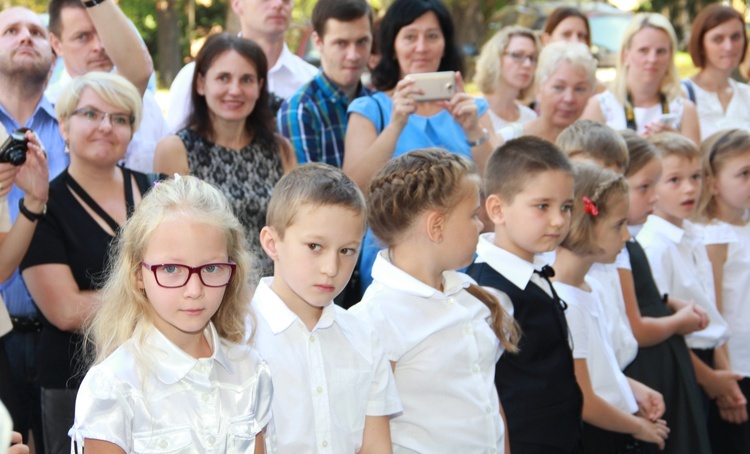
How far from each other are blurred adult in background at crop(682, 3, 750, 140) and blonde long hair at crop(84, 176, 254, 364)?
4.47m

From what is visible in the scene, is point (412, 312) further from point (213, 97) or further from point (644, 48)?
point (644, 48)

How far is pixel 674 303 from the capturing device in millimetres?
4645

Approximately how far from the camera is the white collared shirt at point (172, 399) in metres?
2.40

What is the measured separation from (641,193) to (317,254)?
2289mm

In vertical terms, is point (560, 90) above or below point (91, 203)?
above

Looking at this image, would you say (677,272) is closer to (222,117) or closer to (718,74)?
(718,74)

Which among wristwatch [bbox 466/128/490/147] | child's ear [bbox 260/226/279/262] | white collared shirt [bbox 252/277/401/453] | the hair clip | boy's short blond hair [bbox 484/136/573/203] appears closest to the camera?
white collared shirt [bbox 252/277/401/453]

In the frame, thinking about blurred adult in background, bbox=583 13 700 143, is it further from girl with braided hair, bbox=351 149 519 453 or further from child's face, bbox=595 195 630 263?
girl with braided hair, bbox=351 149 519 453

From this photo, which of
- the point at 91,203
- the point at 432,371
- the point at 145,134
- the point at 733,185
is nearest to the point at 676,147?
the point at 733,185

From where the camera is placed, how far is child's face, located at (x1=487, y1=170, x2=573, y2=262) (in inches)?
141

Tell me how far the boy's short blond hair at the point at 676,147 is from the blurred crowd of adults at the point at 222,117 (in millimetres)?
511

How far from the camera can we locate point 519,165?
3.67 meters

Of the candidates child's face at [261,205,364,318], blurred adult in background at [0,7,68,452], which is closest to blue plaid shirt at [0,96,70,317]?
blurred adult in background at [0,7,68,452]

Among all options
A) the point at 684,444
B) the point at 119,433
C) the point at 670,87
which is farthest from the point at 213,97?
the point at 670,87
